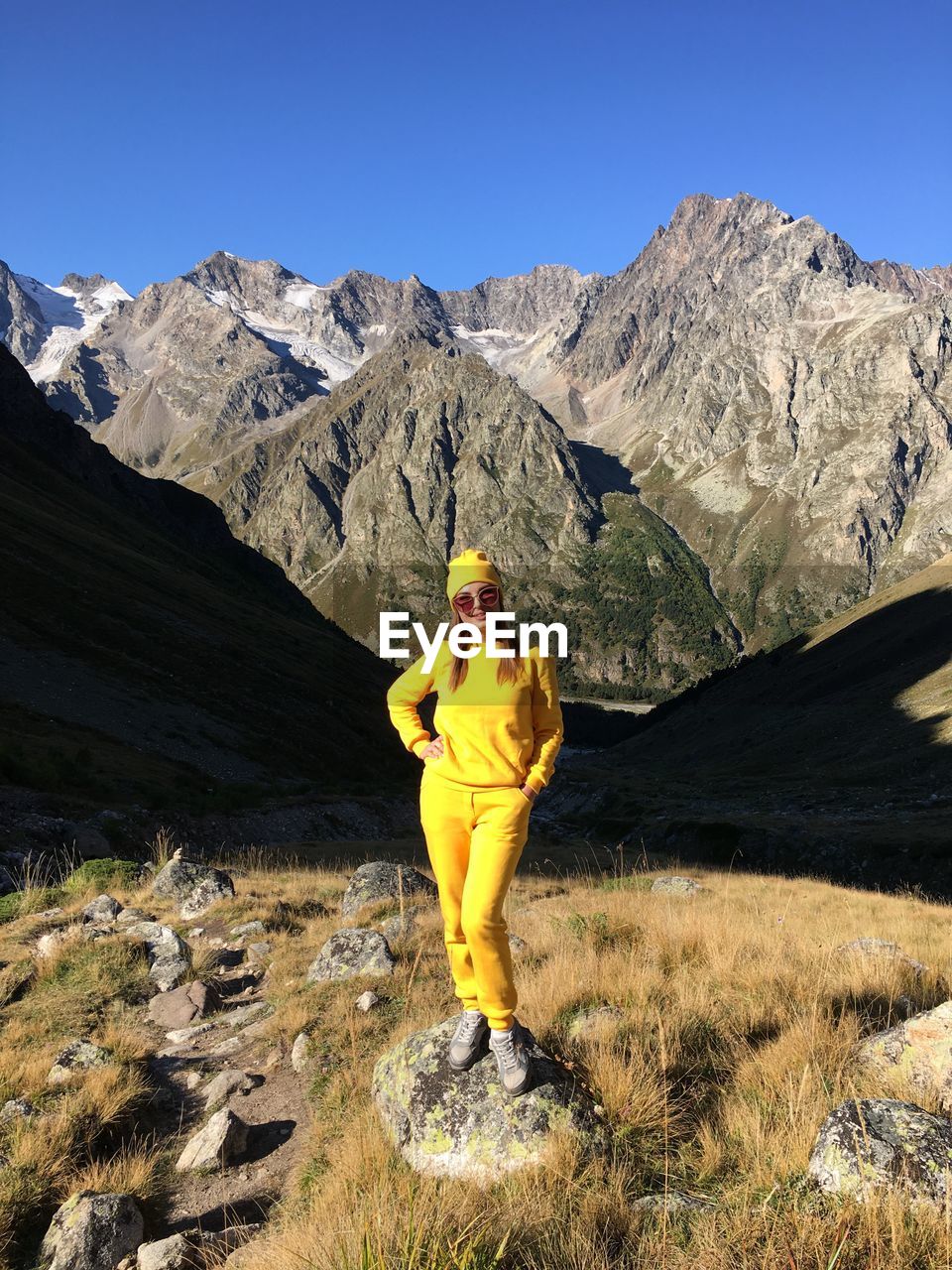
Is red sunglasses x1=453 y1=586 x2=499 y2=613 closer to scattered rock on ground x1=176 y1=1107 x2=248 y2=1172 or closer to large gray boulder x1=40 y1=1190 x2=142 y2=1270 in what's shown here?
scattered rock on ground x1=176 y1=1107 x2=248 y2=1172

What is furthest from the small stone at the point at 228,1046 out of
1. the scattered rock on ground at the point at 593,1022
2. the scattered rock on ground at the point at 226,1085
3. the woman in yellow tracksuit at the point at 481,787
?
the scattered rock on ground at the point at 593,1022

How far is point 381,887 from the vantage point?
12.8m

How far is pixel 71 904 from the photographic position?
12188 mm

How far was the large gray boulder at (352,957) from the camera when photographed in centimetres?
846

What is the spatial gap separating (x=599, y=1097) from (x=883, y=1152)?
75.1 inches

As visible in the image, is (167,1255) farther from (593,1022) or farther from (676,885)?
(676,885)

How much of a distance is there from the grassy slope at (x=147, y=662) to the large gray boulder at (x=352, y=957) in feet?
64.5

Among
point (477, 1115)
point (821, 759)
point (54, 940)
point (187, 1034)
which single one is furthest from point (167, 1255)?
point (821, 759)

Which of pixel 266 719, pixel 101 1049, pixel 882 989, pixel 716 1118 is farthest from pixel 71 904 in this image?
pixel 266 719

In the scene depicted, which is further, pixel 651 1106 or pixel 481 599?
pixel 481 599

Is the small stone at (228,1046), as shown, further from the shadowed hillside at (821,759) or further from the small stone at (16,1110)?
the shadowed hillside at (821,759)

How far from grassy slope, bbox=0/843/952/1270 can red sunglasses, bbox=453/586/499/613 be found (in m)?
3.73

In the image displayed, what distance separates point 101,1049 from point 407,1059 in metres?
3.44

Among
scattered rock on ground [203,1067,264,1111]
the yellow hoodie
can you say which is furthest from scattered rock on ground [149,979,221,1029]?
the yellow hoodie
